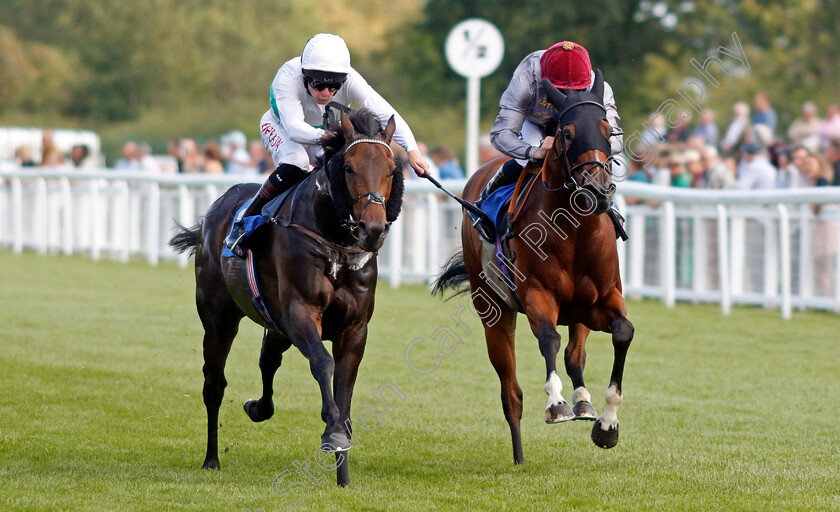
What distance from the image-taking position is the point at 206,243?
20.8 feet

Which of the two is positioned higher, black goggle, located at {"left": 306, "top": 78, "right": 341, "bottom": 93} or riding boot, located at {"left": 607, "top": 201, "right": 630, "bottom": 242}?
black goggle, located at {"left": 306, "top": 78, "right": 341, "bottom": 93}

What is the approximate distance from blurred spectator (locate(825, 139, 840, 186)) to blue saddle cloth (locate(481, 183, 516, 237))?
20.5 ft

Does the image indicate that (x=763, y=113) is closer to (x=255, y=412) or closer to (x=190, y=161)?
(x=190, y=161)

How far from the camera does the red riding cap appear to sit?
571cm

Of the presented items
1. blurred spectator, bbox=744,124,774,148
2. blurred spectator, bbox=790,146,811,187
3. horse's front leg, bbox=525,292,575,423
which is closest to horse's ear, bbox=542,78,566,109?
horse's front leg, bbox=525,292,575,423

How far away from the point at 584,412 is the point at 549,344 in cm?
36

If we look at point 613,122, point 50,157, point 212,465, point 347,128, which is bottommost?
point 212,465

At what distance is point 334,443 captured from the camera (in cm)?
496

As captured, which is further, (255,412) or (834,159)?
(834,159)

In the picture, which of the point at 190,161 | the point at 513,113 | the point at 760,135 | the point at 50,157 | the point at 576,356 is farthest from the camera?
the point at 50,157

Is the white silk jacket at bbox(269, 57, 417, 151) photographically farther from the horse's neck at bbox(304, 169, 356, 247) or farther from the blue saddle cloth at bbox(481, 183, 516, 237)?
the blue saddle cloth at bbox(481, 183, 516, 237)

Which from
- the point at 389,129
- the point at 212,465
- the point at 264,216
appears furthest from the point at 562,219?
the point at 212,465

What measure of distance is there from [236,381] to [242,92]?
136 feet

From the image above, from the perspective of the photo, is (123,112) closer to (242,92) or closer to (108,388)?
(242,92)
